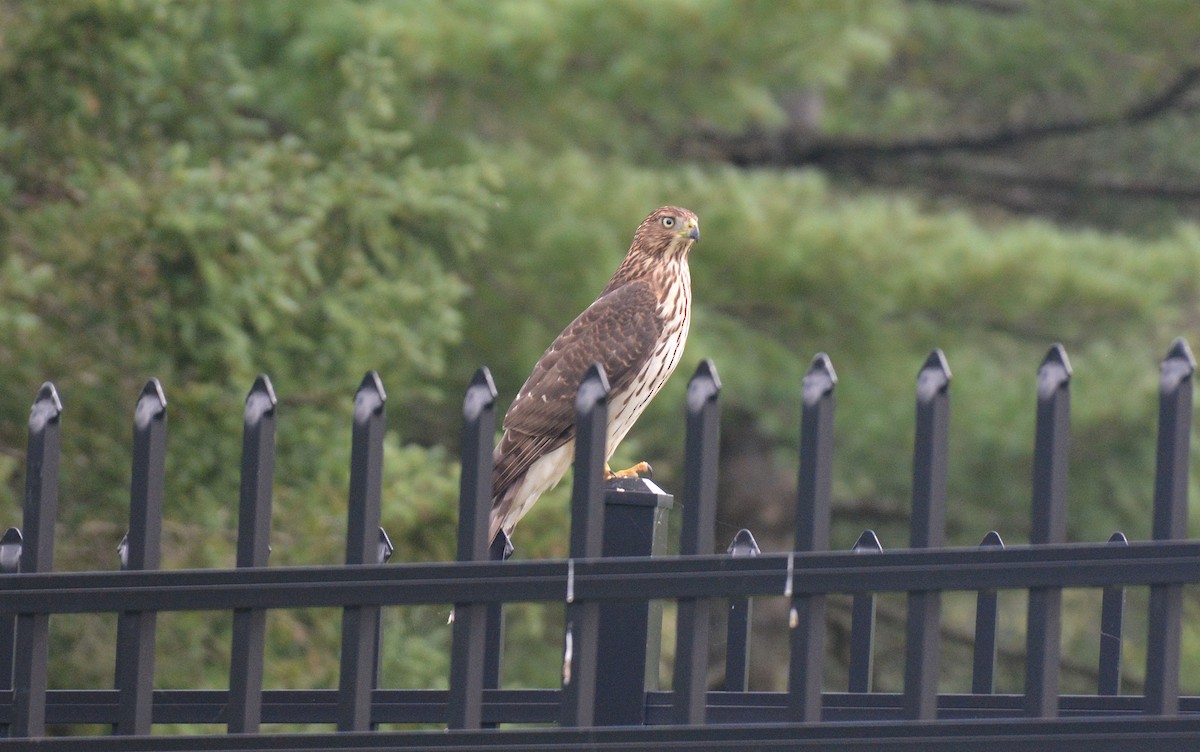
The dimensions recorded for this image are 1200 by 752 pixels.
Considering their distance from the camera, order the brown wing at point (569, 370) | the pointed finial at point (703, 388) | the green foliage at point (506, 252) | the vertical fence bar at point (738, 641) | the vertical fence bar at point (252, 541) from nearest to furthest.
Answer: the pointed finial at point (703, 388), the vertical fence bar at point (252, 541), the vertical fence bar at point (738, 641), the brown wing at point (569, 370), the green foliage at point (506, 252)

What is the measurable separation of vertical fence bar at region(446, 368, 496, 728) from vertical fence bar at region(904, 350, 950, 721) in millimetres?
591

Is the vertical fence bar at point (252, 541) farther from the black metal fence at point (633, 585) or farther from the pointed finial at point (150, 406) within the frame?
the pointed finial at point (150, 406)

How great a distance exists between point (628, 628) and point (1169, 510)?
0.87 m

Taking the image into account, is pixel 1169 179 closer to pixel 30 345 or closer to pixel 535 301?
pixel 535 301

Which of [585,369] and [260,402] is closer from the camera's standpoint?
[260,402]

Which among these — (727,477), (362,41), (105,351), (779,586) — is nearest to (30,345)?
(105,351)

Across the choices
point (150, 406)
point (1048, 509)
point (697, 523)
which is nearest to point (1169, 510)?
point (1048, 509)

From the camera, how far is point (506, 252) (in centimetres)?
897

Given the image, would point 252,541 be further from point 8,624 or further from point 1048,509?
point 1048,509

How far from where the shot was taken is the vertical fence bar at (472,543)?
7.11 ft

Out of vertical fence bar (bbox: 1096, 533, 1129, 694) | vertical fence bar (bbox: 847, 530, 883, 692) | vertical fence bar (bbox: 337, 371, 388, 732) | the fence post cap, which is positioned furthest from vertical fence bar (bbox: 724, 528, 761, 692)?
vertical fence bar (bbox: 337, 371, 388, 732)

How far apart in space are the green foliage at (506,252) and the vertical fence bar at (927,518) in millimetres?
3060

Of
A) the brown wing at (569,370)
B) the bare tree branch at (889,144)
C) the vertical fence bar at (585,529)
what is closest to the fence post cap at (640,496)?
the vertical fence bar at (585,529)

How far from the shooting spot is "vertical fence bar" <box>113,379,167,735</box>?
228 centimetres
